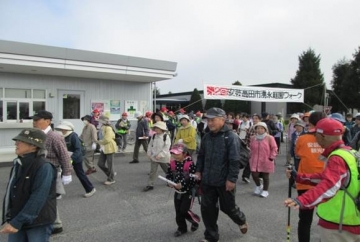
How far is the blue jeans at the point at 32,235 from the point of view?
2.78 metres

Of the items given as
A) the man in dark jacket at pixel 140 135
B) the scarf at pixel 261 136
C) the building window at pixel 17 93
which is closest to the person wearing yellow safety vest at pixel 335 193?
the scarf at pixel 261 136

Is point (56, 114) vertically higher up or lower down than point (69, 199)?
higher up

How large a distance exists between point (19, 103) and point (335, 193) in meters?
13.6

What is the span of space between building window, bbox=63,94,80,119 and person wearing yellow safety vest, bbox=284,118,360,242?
13.6m

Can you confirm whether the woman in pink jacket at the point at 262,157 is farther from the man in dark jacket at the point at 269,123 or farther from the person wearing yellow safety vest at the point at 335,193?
the person wearing yellow safety vest at the point at 335,193

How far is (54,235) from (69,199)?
1.94m

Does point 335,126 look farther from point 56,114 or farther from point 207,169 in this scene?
point 56,114

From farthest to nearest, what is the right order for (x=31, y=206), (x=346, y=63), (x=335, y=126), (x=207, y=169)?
(x=346, y=63) < (x=207, y=169) < (x=31, y=206) < (x=335, y=126)

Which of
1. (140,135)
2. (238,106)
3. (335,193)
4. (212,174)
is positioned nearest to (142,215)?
(212,174)

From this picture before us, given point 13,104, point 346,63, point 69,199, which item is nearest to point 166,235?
point 69,199

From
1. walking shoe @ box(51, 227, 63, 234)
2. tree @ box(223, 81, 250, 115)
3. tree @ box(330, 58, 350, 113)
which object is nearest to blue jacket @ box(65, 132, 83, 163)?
walking shoe @ box(51, 227, 63, 234)

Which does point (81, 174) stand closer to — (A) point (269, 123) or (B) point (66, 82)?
(A) point (269, 123)

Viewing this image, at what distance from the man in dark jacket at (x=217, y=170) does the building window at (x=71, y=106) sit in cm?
1180

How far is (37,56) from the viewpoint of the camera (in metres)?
11.8
